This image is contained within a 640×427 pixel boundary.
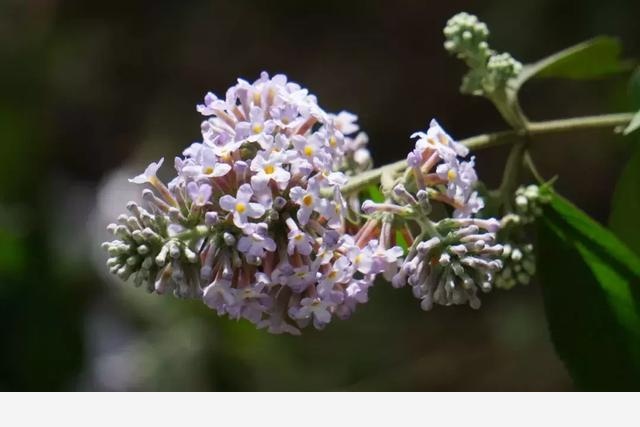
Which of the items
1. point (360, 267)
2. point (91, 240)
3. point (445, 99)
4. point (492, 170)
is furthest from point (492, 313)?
point (360, 267)

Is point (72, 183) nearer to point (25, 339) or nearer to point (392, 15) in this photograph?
point (25, 339)

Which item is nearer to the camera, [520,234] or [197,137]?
[520,234]

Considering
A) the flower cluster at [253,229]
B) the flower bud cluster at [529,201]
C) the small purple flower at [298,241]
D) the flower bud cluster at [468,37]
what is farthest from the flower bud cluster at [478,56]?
the small purple flower at [298,241]

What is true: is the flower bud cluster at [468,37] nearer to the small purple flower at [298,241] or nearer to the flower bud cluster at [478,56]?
the flower bud cluster at [478,56]

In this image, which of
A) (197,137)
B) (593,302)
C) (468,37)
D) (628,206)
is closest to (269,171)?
(468,37)

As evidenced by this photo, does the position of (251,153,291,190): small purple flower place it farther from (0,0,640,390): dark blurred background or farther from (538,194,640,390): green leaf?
(0,0,640,390): dark blurred background

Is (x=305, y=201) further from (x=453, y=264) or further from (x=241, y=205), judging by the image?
(x=453, y=264)

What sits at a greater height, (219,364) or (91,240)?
(91,240)
